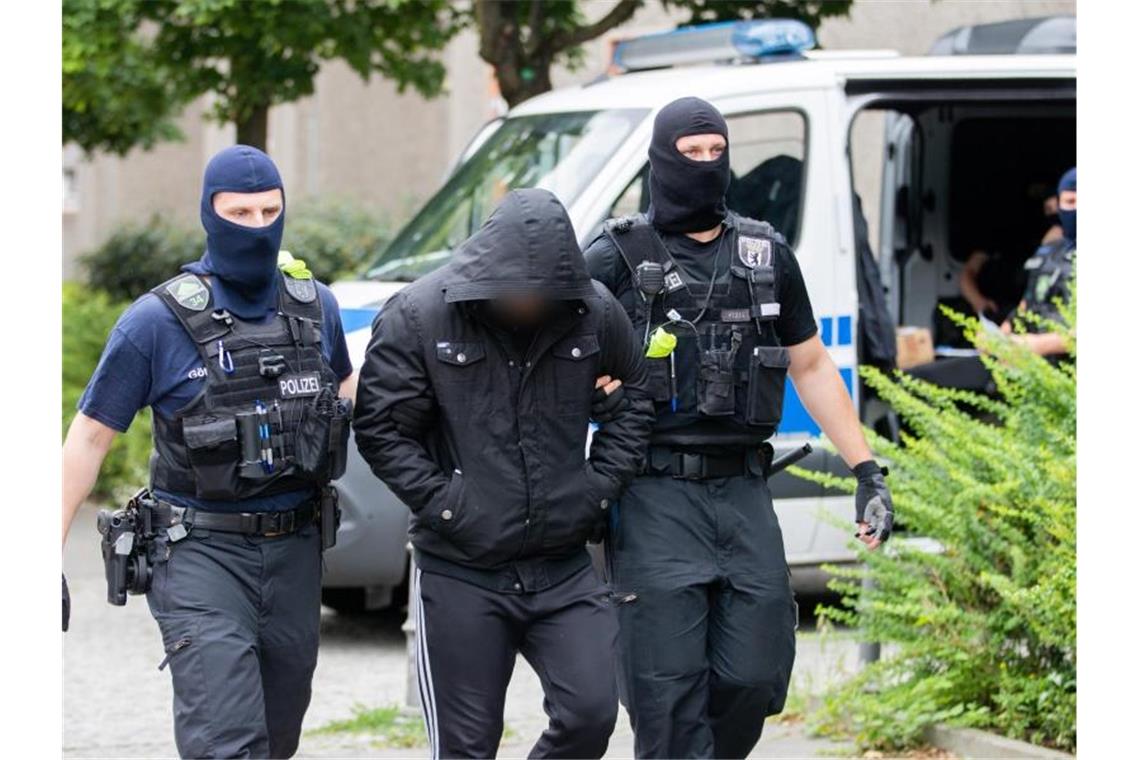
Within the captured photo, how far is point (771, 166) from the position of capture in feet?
26.9

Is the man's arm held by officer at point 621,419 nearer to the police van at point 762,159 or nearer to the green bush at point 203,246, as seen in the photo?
the police van at point 762,159

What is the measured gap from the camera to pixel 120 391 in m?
4.73

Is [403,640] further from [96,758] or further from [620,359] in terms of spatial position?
[620,359]

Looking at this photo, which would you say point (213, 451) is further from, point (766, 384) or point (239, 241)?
point (766, 384)

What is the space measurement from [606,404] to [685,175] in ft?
2.38

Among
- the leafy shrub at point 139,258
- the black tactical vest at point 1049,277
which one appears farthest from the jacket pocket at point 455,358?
the leafy shrub at point 139,258

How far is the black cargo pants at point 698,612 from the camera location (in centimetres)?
506

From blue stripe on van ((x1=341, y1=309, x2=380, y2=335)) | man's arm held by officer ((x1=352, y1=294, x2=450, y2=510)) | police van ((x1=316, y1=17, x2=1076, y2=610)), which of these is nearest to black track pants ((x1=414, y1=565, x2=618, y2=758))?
man's arm held by officer ((x1=352, y1=294, x2=450, y2=510))

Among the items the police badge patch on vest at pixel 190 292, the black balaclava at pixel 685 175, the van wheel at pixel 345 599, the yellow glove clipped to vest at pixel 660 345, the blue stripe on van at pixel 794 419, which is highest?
the black balaclava at pixel 685 175

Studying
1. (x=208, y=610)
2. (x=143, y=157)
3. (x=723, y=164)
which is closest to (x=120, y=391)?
(x=208, y=610)

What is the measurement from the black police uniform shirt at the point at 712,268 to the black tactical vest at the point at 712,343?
2cm

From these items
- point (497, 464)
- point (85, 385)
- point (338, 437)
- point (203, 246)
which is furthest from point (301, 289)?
point (203, 246)

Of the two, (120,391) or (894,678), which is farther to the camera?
(894,678)
